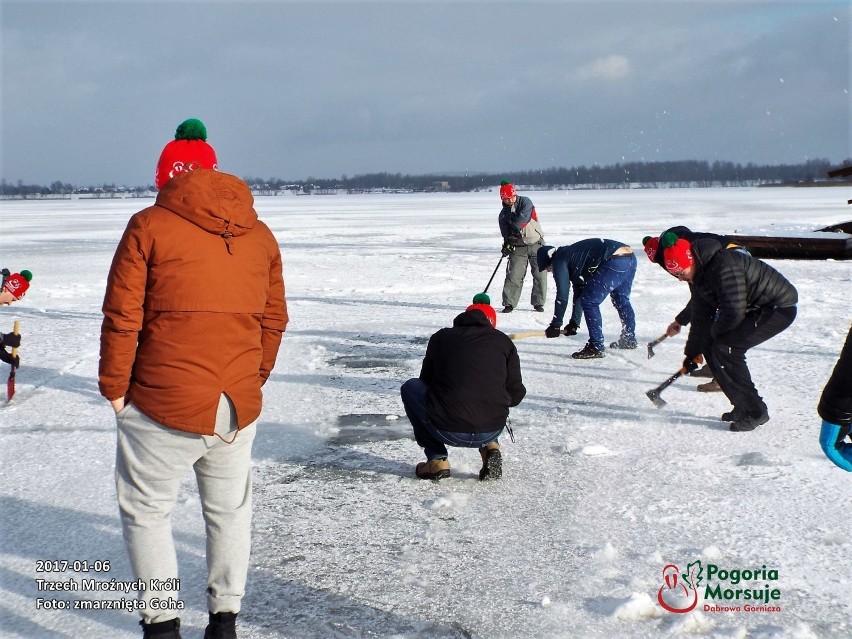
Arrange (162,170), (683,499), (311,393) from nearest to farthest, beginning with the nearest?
1. (162,170)
2. (683,499)
3. (311,393)

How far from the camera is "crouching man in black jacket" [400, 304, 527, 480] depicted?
4098 mm

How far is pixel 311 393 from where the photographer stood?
20.7 ft

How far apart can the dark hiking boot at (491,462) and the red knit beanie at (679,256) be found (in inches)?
74.5

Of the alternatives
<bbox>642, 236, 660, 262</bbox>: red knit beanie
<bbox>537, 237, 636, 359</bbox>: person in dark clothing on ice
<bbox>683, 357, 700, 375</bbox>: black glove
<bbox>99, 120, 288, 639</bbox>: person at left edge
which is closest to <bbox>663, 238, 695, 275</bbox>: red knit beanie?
<bbox>642, 236, 660, 262</bbox>: red knit beanie

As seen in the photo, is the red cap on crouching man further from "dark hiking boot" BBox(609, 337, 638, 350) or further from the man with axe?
"dark hiking boot" BBox(609, 337, 638, 350)

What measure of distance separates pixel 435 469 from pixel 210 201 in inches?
96.8

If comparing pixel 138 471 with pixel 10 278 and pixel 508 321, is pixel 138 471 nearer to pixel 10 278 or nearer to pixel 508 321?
pixel 10 278

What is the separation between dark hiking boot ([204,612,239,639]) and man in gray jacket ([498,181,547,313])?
26.9 feet

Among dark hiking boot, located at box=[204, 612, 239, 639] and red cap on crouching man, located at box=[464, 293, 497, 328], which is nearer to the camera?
dark hiking boot, located at box=[204, 612, 239, 639]

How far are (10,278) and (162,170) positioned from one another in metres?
3.69

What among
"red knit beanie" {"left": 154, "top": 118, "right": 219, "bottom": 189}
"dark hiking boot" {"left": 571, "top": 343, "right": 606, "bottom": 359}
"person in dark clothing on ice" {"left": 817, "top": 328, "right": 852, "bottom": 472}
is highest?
"red knit beanie" {"left": 154, "top": 118, "right": 219, "bottom": 189}

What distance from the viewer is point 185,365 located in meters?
2.40

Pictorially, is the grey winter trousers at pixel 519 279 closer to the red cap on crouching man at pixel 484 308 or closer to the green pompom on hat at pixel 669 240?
the green pompom on hat at pixel 669 240

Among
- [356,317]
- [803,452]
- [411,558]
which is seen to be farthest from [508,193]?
[411,558]
